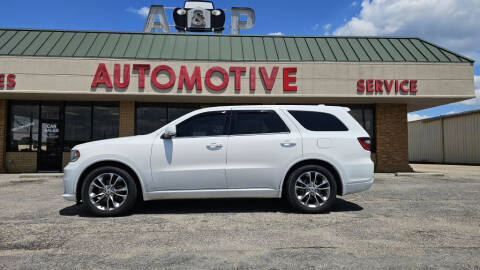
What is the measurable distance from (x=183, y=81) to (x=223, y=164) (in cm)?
798

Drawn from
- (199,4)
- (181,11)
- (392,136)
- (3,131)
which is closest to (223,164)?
(392,136)

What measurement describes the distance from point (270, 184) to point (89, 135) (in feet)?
35.9

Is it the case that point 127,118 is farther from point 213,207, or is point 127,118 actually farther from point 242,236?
point 242,236

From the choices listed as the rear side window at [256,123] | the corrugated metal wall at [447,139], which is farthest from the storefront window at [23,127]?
the corrugated metal wall at [447,139]

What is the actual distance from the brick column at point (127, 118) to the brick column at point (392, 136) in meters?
10.8

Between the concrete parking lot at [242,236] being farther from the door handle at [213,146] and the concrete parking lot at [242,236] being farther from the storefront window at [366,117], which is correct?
the storefront window at [366,117]

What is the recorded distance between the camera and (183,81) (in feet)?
39.4

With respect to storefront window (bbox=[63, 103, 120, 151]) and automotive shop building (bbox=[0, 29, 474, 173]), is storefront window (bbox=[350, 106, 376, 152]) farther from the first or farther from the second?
storefront window (bbox=[63, 103, 120, 151])

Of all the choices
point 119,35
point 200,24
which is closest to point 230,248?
point 119,35

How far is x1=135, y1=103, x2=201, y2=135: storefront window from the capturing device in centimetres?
1338

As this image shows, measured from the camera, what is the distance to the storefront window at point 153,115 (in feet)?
43.9

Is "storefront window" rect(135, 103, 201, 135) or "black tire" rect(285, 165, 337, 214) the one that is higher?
"storefront window" rect(135, 103, 201, 135)

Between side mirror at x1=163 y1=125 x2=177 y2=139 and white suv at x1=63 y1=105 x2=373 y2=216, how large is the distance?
0.02 metres

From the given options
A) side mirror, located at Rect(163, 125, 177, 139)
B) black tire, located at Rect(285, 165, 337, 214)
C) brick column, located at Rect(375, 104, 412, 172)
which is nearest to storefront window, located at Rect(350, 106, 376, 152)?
brick column, located at Rect(375, 104, 412, 172)
